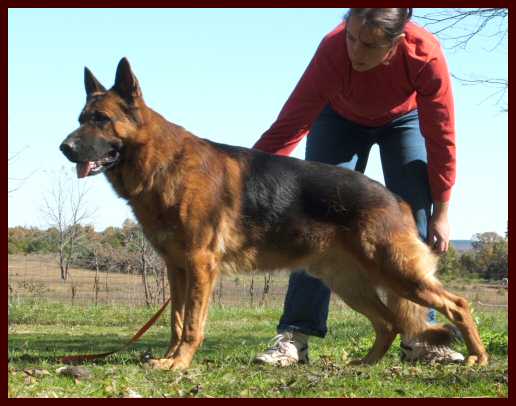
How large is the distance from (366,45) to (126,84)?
1.89 m

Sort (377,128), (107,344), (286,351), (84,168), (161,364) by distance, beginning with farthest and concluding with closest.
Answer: (107,344) < (377,128) < (286,351) < (84,168) < (161,364)

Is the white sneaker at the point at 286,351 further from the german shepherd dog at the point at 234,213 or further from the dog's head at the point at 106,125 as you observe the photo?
the dog's head at the point at 106,125

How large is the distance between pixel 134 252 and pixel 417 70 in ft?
41.8

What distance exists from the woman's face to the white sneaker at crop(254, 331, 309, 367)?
7.75ft

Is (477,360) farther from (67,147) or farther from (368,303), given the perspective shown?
(67,147)

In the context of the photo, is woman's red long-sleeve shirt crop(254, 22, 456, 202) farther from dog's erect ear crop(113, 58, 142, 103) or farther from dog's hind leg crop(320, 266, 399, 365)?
dog's erect ear crop(113, 58, 142, 103)

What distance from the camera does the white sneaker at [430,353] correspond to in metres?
5.98

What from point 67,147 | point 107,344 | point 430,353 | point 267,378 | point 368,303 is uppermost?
point 67,147

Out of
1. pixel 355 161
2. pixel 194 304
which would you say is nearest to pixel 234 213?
pixel 194 304

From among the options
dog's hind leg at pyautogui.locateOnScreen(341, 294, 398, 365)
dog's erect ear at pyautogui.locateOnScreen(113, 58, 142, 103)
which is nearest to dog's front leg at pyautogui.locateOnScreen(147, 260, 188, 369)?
dog's erect ear at pyautogui.locateOnScreen(113, 58, 142, 103)

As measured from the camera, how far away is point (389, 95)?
6102 millimetres

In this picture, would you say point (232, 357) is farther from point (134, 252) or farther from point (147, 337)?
point (134, 252)

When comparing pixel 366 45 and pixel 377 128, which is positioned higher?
pixel 366 45
